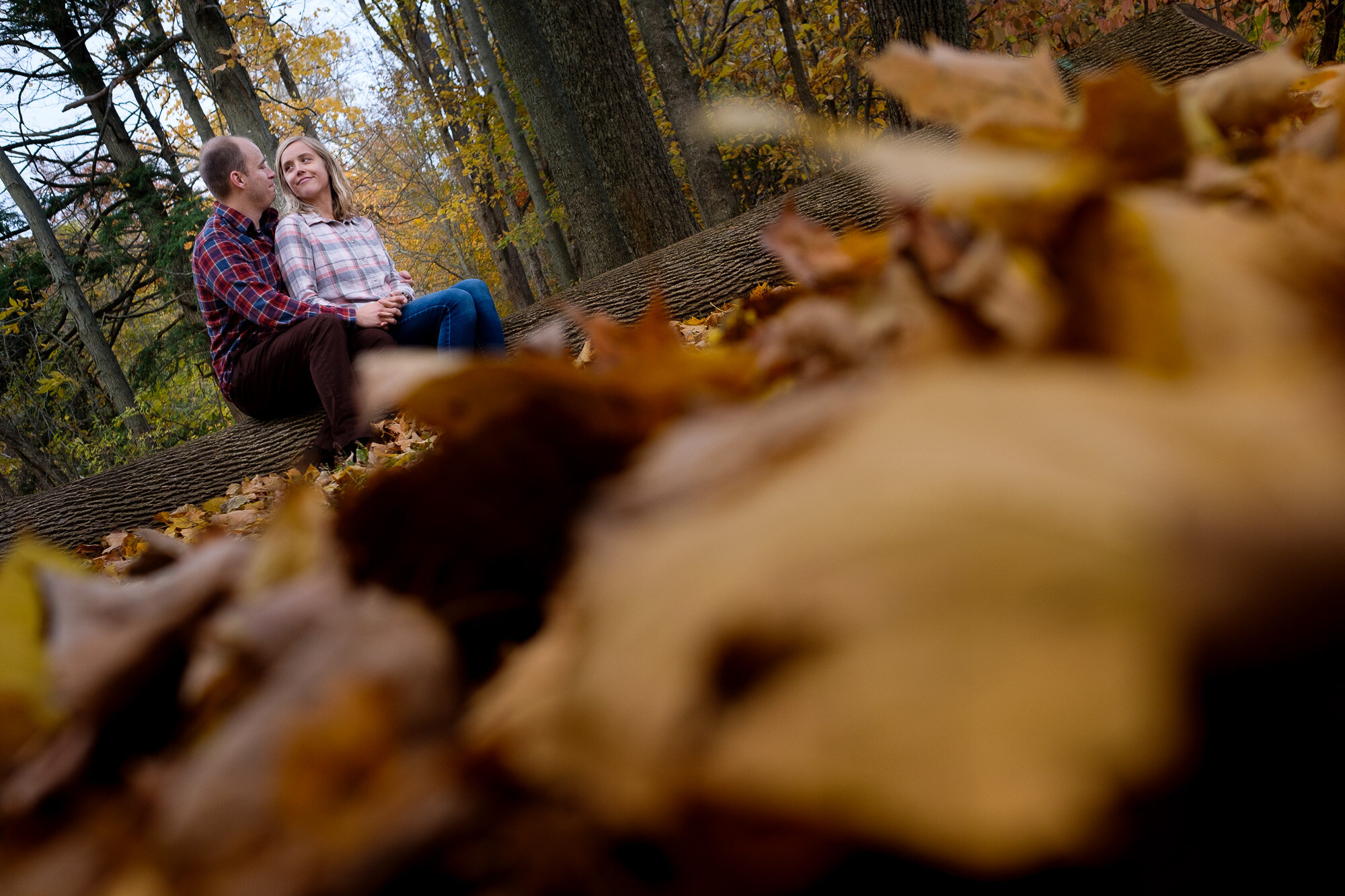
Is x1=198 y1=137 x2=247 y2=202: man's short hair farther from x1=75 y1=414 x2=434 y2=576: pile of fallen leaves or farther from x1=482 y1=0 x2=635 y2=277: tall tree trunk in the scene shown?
x1=482 y1=0 x2=635 y2=277: tall tree trunk

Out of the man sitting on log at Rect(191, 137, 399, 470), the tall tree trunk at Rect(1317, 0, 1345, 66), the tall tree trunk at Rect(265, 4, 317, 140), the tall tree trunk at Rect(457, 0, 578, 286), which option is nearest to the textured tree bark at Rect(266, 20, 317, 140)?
the tall tree trunk at Rect(265, 4, 317, 140)

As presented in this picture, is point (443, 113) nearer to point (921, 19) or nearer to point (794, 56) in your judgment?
point (794, 56)

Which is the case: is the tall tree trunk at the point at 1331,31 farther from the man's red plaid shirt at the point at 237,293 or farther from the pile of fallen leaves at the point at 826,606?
the man's red plaid shirt at the point at 237,293

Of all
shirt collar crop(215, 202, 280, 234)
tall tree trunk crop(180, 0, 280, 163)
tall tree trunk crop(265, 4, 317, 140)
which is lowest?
shirt collar crop(215, 202, 280, 234)

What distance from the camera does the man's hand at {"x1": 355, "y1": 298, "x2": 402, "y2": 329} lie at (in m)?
4.40

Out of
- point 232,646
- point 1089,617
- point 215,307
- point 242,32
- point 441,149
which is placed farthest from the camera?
point 441,149

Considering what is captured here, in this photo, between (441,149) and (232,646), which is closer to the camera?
(232,646)

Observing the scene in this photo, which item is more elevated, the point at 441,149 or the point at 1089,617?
the point at 441,149

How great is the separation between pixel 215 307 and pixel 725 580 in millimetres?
5197

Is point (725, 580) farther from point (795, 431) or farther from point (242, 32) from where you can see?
point (242, 32)

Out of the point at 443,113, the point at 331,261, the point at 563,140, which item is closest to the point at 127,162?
the point at 443,113

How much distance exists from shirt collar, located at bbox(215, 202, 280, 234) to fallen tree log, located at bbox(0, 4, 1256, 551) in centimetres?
121

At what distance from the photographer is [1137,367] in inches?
11.2

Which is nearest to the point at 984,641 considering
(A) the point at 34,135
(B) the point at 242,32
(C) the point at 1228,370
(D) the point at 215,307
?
(C) the point at 1228,370
